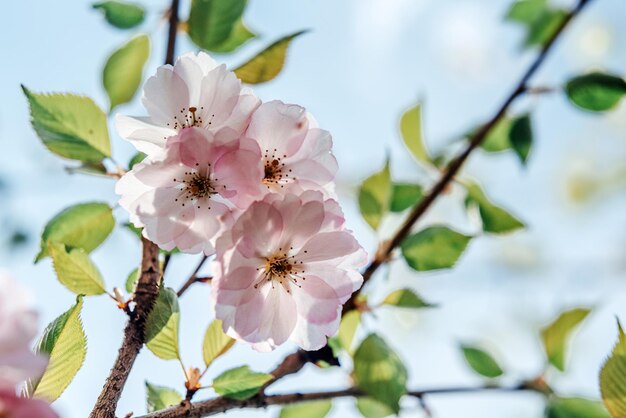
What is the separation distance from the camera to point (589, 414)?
32.5 inches

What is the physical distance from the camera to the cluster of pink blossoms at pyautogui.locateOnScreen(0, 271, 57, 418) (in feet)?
1.23

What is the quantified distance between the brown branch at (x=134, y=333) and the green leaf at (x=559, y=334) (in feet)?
1.72

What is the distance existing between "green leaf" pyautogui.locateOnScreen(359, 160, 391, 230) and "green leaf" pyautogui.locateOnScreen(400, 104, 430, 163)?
13 centimetres

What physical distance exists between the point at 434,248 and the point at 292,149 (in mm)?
286

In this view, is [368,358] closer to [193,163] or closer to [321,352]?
[321,352]

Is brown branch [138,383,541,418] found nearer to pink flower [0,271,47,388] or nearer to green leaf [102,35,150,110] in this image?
pink flower [0,271,47,388]

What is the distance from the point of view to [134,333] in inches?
22.9

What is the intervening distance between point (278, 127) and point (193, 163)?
3.1 inches

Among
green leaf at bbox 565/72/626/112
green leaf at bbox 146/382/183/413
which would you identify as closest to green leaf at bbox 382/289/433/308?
green leaf at bbox 146/382/183/413

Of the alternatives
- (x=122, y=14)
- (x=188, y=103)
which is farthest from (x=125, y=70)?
(x=188, y=103)

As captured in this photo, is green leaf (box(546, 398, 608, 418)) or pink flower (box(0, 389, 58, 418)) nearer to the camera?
pink flower (box(0, 389, 58, 418))

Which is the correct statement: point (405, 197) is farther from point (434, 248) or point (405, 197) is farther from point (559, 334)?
point (559, 334)

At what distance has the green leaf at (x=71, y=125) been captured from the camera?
2.30 feet

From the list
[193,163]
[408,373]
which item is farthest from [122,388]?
[408,373]
